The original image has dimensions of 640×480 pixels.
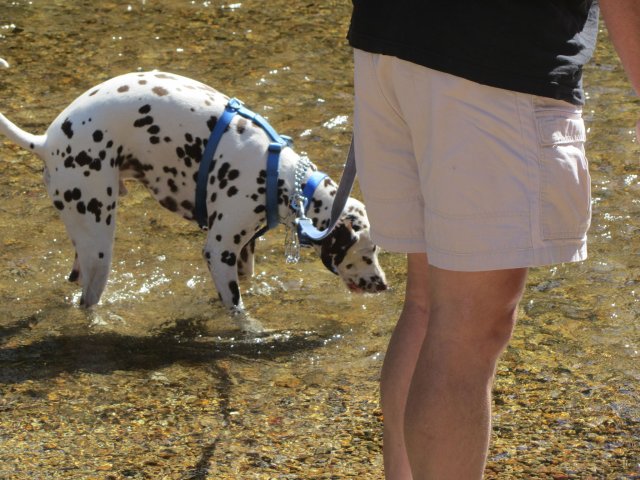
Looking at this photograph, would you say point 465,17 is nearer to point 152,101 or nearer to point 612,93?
point 152,101

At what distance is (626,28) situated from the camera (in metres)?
2.30

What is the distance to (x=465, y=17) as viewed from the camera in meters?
2.27

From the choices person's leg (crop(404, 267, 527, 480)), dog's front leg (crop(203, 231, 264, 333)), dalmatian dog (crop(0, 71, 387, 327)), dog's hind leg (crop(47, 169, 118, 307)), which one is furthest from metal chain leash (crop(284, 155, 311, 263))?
person's leg (crop(404, 267, 527, 480))

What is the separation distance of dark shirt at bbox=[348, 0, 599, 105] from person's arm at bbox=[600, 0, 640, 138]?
0.25 feet

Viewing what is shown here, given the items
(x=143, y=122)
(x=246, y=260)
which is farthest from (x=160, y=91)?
(x=246, y=260)

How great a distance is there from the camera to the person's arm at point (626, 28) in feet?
7.48

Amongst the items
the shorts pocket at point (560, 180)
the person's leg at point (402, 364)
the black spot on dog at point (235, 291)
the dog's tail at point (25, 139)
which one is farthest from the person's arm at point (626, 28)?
the dog's tail at point (25, 139)

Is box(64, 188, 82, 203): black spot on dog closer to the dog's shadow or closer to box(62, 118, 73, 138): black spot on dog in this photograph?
box(62, 118, 73, 138): black spot on dog

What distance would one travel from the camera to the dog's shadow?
4367 millimetres

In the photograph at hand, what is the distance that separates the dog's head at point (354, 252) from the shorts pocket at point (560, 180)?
2.55 m

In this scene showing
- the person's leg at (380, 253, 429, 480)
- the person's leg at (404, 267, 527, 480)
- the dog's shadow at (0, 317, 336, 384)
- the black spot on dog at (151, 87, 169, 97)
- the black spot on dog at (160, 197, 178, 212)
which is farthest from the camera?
the black spot on dog at (160, 197, 178, 212)

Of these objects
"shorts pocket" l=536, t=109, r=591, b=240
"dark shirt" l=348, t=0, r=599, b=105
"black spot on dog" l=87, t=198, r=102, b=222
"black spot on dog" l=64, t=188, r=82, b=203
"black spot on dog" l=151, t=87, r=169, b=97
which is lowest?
"black spot on dog" l=87, t=198, r=102, b=222

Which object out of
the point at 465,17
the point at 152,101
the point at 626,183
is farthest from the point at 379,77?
the point at 626,183

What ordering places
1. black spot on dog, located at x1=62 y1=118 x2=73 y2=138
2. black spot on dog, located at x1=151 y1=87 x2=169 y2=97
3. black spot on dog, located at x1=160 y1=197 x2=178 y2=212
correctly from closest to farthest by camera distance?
1. black spot on dog, located at x1=62 y1=118 x2=73 y2=138
2. black spot on dog, located at x1=151 y1=87 x2=169 y2=97
3. black spot on dog, located at x1=160 y1=197 x2=178 y2=212
